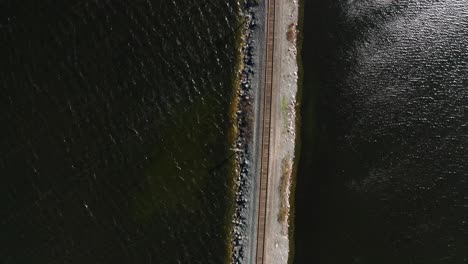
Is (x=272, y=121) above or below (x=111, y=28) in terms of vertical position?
below

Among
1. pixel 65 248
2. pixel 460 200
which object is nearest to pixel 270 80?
pixel 460 200

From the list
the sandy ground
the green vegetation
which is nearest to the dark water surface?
the green vegetation

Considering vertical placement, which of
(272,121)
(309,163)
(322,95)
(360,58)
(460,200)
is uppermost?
(360,58)

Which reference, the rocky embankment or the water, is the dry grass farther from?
the water

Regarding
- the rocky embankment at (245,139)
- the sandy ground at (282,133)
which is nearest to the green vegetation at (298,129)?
the sandy ground at (282,133)

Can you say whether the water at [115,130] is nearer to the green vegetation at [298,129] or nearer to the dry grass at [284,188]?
the dry grass at [284,188]

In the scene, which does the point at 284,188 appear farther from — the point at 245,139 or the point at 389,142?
the point at 389,142

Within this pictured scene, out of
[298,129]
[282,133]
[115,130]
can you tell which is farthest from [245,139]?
[115,130]

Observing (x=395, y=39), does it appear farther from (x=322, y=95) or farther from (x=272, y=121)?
(x=272, y=121)
